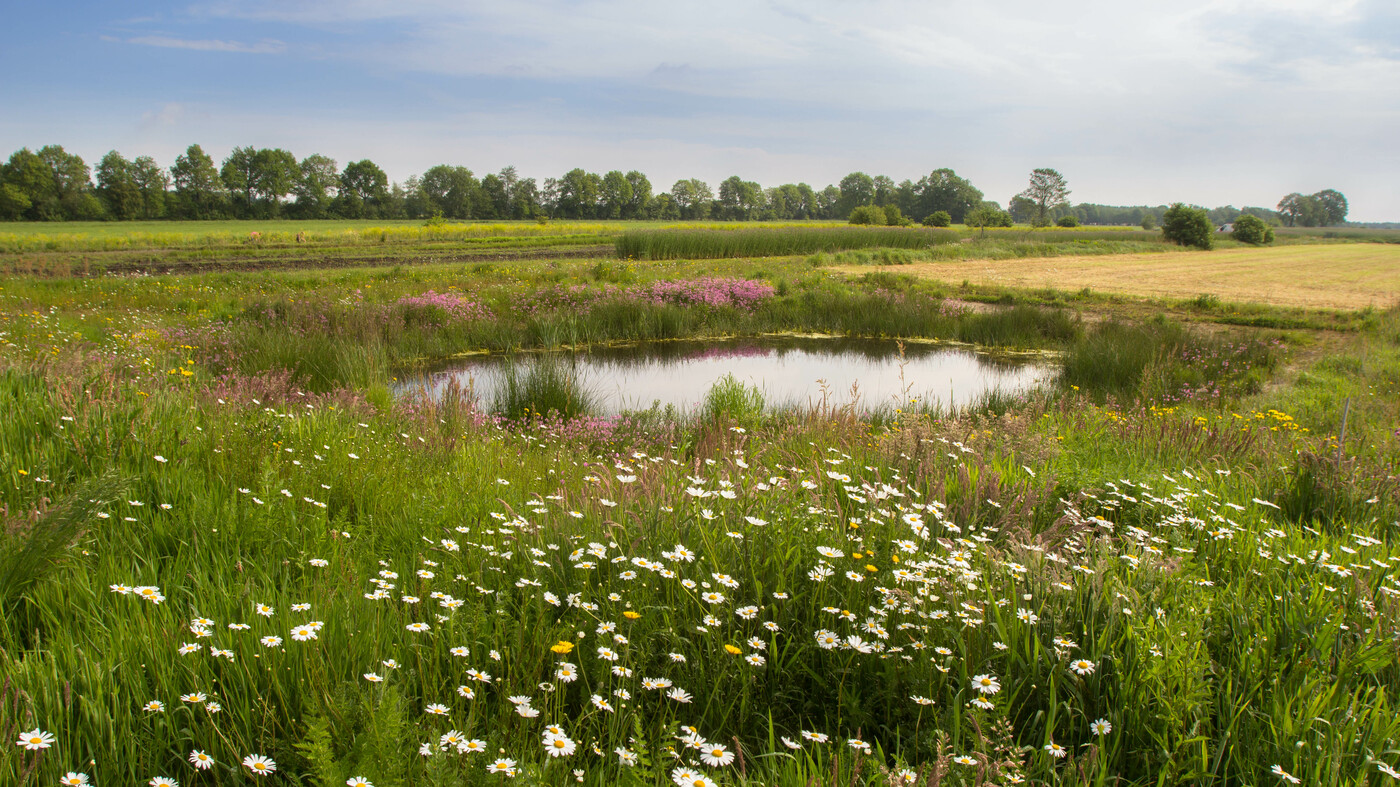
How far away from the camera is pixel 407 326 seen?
15109mm

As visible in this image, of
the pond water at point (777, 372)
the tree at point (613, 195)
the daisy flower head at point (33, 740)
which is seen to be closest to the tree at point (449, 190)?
the tree at point (613, 195)

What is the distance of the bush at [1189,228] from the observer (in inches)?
2490

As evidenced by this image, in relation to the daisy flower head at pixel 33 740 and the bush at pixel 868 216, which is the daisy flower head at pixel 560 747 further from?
the bush at pixel 868 216

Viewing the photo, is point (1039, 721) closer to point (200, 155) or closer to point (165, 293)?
point (165, 293)

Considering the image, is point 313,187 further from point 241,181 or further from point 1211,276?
point 1211,276

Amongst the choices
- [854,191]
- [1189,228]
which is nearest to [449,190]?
[854,191]

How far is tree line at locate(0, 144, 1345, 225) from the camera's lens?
76.9 metres

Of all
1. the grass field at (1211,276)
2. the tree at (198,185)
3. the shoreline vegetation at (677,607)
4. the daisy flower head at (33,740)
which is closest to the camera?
the daisy flower head at (33,740)

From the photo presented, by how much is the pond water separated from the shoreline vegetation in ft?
15.4

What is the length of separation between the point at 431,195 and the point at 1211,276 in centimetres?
10123

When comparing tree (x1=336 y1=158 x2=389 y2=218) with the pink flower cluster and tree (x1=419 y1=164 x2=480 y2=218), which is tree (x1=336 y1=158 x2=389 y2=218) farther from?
the pink flower cluster

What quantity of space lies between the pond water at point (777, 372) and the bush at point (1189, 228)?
61752 mm

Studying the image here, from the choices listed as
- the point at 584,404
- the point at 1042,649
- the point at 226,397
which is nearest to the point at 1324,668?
the point at 1042,649

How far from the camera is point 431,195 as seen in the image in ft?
353
